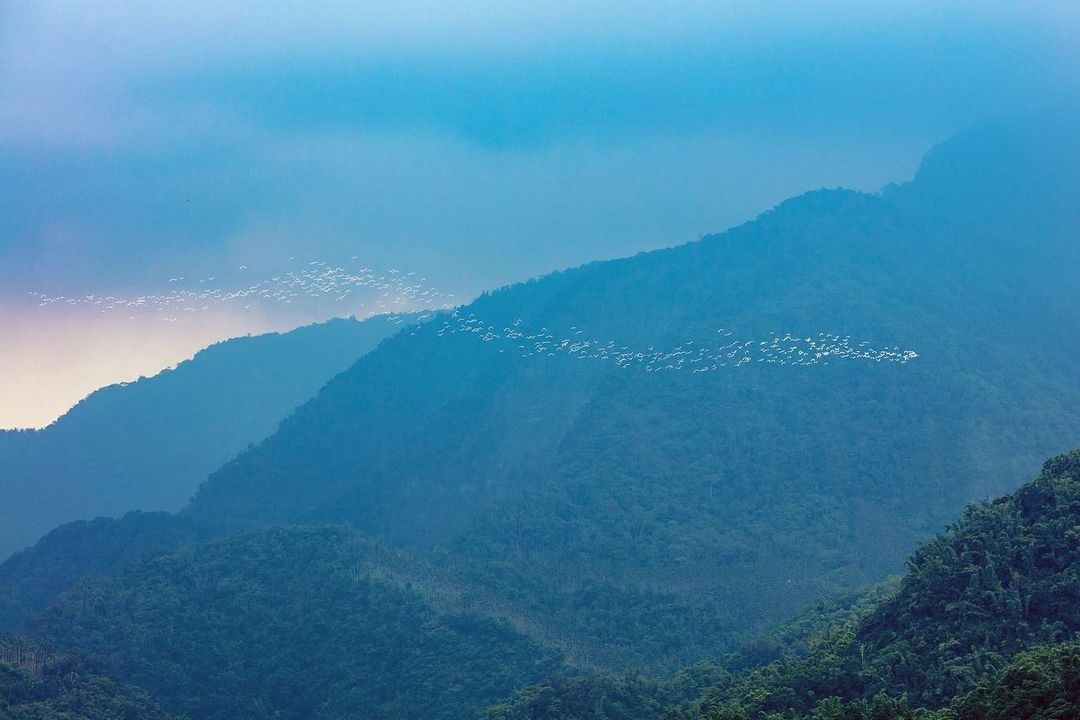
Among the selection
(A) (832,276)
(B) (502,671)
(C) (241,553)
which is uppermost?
(A) (832,276)

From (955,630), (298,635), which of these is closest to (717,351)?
(298,635)

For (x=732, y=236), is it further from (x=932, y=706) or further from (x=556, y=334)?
(x=932, y=706)

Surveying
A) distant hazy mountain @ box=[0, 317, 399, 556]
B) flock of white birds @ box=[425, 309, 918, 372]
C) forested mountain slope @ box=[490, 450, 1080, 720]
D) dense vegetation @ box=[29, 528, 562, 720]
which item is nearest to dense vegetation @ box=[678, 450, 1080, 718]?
forested mountain slope @ box=[490, 450, 1080, 720]

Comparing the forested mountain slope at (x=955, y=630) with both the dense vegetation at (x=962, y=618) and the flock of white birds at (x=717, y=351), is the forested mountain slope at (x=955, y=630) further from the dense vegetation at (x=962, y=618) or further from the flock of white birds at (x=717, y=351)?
the flock of white birds at (x=717, y=351)

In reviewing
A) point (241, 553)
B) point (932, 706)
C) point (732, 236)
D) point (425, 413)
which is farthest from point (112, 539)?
point (932, 706)

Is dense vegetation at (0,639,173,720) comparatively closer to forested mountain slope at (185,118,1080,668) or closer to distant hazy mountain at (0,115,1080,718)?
distant hazy mountain at (0,115,1080,718)

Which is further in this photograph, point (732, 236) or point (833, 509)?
point (732, 236)

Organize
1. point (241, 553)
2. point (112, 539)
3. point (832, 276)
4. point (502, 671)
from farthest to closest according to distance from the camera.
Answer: point (832, 276) < point (112, 539) < point (241, 553) < point (502, 671)
